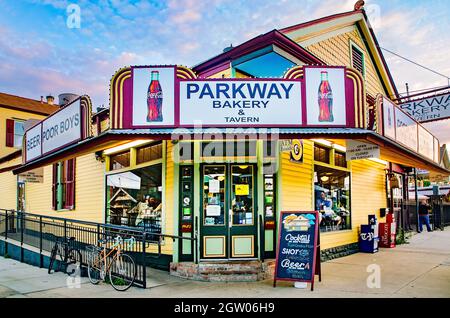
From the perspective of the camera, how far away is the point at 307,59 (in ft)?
33.3

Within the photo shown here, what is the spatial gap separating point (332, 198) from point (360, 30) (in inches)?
317

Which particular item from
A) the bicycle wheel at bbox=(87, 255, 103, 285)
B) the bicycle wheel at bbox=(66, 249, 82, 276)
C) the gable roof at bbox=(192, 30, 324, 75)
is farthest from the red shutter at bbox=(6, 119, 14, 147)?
the bicycle wheel at bbox=(87, 255, 103, 285)

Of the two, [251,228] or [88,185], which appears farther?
[88,185]

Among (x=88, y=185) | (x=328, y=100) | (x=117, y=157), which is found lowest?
(x=88, y=185)

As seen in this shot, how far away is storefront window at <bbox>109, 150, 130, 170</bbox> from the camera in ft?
36.2

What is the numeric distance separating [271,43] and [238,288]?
208 inches

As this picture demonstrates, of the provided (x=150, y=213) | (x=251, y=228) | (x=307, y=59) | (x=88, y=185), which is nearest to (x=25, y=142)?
(x=88, y=185)

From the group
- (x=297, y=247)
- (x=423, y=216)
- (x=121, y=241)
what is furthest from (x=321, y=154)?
(x=423, y=216)

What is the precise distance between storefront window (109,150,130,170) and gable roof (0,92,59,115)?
14.0 meters

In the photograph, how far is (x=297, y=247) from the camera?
783cm

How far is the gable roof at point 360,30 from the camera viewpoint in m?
11.7

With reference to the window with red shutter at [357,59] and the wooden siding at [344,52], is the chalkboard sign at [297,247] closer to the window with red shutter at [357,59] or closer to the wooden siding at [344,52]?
the wooden siding at [344,52]
